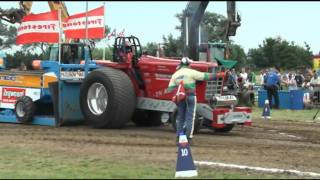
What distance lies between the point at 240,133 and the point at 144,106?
7.45 feet

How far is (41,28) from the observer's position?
16016 millimetres

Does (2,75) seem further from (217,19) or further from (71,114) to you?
(217,19)

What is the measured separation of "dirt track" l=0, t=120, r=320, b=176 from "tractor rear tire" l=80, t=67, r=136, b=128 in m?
0.29

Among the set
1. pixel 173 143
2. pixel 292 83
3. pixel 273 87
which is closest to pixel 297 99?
pixel 273 87

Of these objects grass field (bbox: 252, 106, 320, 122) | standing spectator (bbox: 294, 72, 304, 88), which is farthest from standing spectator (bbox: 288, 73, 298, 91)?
grass field (bbox: 252, 106, 320, 122)

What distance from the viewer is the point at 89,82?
47.9 ft

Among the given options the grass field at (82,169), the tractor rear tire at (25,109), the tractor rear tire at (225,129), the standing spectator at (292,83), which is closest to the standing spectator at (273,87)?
the standing spectator at (292,83)

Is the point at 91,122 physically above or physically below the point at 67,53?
below

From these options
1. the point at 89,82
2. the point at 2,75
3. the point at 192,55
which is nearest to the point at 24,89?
the point at 2,75

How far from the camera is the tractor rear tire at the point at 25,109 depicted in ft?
50.5

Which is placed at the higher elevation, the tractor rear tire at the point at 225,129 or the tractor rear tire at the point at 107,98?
the tractor rear tire at the point at 107,98

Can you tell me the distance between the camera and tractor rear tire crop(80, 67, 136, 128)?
45.7ft

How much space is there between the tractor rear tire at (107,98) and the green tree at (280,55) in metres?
44.1

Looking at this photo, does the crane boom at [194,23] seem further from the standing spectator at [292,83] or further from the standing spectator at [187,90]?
the standing spectator at [292,83]
